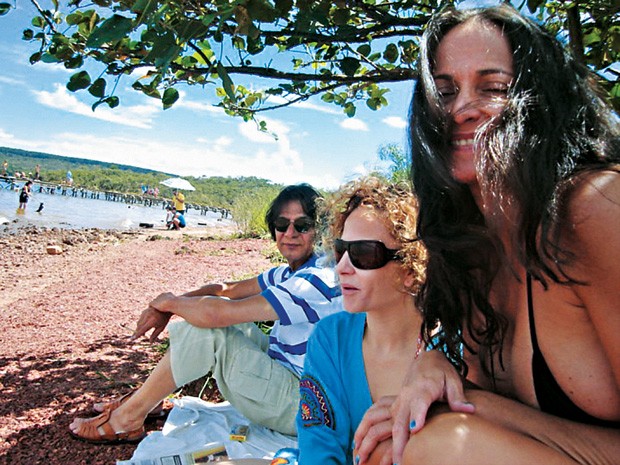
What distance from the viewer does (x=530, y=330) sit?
1.38m

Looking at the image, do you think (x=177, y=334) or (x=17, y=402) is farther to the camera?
(x=17, y=402)

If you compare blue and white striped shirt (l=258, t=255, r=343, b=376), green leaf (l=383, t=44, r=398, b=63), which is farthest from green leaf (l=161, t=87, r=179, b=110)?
green leaf (l=383, t=44, r=398, b=63)

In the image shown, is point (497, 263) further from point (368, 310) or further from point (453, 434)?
point (368, 310)

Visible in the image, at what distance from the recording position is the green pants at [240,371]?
296 cm

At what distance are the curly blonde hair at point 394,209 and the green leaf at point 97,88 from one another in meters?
1.20

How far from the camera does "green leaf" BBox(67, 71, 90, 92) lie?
7.61 feet

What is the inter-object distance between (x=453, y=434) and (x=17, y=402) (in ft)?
12.5

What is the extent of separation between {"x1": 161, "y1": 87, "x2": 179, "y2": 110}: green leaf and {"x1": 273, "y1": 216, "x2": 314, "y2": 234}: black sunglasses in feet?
3.86

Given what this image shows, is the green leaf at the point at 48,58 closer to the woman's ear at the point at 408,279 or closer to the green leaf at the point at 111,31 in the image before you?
the green leaf at the point at 111,31

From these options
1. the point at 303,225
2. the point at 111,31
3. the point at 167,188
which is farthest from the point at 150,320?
the point at 167,188

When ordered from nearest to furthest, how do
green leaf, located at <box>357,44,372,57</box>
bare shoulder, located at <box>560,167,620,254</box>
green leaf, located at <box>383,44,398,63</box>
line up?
bare shoulder, located at <box>560,167,620,254</box>, green leaf, located at <box>357,44,372,57</box>, green leaf, located at <box>383,44,398,63</box>

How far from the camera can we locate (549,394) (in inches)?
52.5

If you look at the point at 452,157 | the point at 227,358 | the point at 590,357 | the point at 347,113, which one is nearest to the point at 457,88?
the point at 452,157

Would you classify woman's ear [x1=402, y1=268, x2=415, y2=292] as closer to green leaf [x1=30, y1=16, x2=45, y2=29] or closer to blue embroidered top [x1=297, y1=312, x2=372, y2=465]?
blue embroidered top [x1=297, y1=312, x2=372, y2=465]
